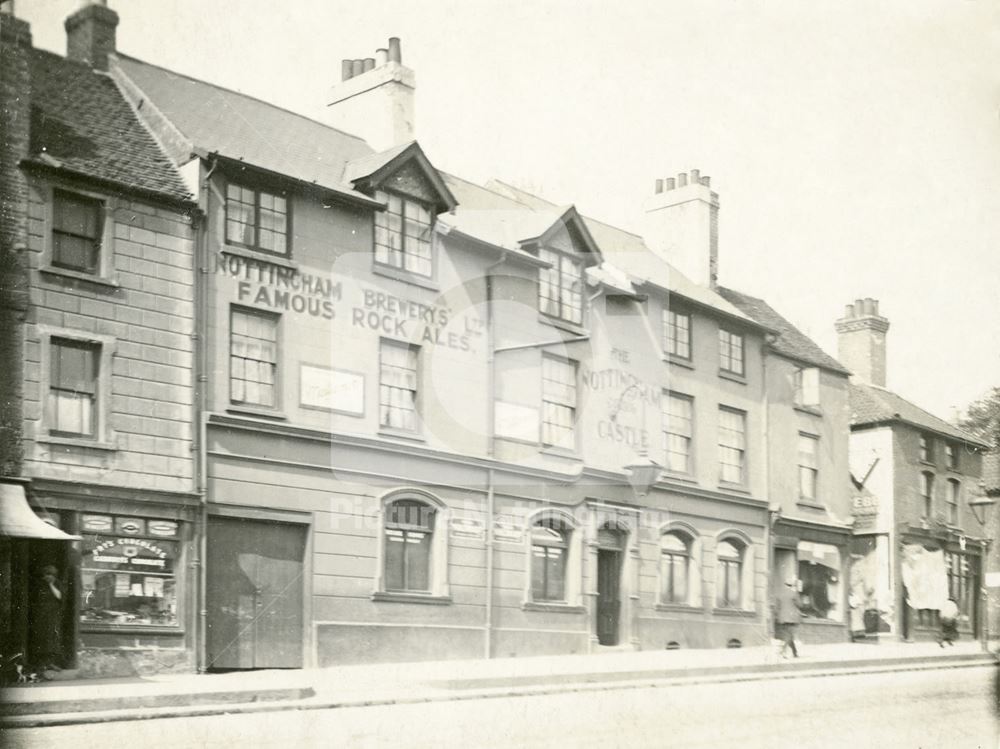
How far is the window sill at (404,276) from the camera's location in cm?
1544

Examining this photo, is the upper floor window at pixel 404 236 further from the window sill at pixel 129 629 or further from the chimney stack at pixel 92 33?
the window sill at pixel 129 629

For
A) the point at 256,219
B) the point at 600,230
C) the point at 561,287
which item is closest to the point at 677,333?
the point at 600,230

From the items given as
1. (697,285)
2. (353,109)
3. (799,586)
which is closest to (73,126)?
(353,109)

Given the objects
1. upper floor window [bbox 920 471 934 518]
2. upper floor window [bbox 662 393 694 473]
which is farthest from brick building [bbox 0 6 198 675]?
upper floor window [bbox 920 471 934 518]

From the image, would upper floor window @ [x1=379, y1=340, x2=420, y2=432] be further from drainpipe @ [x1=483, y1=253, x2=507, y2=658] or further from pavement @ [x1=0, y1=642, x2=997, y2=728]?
pavement @ [x1=0, y1=642, x2=997, y2=728]

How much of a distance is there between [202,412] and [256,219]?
2.41m

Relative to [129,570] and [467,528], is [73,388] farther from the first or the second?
[467,528]

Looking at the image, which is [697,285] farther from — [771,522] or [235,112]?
[235,112]

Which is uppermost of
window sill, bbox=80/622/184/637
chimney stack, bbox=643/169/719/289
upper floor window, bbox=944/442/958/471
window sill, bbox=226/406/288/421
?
chimney stack, bbox=643/169/719/289

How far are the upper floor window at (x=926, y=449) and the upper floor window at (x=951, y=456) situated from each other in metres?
0.30

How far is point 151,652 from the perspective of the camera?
13445 mm

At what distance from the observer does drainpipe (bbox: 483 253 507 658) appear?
Result: 55.1 ft

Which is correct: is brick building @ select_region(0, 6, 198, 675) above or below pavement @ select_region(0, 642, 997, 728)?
above

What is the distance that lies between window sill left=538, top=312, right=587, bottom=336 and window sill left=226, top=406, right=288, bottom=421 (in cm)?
510
